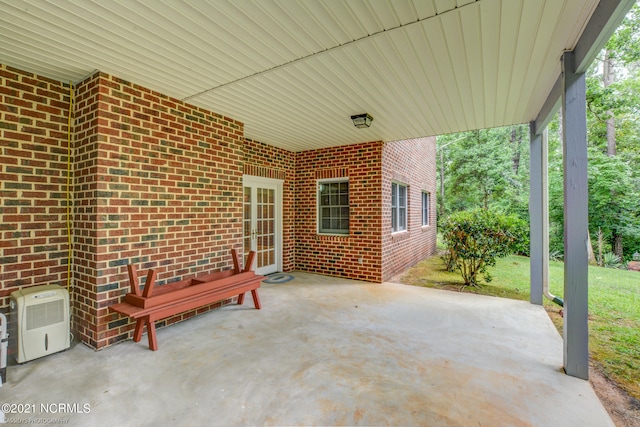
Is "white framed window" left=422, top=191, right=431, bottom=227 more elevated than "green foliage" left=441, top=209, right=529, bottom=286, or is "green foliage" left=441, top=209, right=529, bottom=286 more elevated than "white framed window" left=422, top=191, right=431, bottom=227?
"white framed window" left=422, top=191, right=431, bottom=227

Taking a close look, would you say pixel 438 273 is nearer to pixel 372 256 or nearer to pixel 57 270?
pixel 372 256

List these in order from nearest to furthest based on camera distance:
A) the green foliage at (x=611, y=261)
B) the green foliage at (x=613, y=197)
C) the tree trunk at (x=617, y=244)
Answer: the green foliage at (x=611, y=261) < the green foliage at (x=613, y=197) < the tree trunk at (x=617, y=244)

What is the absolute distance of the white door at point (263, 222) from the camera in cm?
556

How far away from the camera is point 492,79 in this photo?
3.00m

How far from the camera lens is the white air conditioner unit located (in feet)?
7.89

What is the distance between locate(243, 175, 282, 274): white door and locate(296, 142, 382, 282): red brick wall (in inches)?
19.1

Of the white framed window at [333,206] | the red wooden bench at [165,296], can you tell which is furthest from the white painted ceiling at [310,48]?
the white framed window at [333,206]

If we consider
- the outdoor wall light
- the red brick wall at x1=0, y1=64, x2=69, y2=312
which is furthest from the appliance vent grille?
the outdoor wall light

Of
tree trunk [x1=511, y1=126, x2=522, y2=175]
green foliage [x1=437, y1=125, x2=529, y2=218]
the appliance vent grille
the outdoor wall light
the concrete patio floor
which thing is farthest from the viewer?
tree trunk [x1=511, y1=126, x2=522, y2=175]

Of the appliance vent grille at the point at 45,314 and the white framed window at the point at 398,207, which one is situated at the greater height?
the white framed window at the point at 398,207

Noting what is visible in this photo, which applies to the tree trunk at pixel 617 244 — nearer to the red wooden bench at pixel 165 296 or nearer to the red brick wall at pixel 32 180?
the red wooden bench at pixel 165 296

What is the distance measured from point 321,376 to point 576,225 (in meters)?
2.53

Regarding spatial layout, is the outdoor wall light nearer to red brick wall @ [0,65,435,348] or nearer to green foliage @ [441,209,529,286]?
red brick wall @ [0,65,435,348]

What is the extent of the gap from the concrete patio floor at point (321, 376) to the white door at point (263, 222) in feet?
7.03
